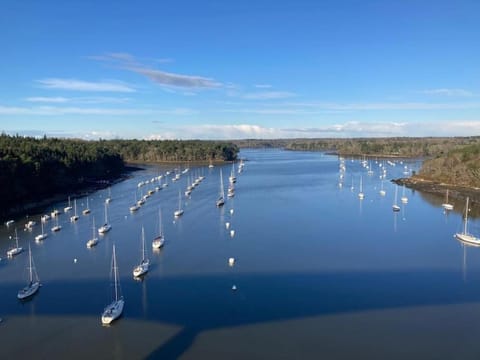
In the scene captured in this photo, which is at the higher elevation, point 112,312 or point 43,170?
point 43,170

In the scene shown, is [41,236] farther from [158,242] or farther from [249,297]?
[249,297]

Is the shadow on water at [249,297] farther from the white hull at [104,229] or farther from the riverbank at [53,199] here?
the riverbank at [53,199]

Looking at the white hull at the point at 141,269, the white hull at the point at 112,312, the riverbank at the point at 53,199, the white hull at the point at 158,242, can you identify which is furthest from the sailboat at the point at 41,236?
the white hull at the point at 112,312

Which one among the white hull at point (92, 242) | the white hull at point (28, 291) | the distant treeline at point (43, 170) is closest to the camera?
the white hull at point (28, 291)

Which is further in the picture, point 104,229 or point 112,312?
point 104,229

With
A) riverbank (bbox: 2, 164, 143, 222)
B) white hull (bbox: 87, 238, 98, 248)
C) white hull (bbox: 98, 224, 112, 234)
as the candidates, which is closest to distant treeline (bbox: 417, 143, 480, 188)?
white hull (bbox: 98, 224, 112, 234)

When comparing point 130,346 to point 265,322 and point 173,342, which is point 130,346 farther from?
point 265,322

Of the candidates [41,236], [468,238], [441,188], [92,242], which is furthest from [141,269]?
[441,188]
